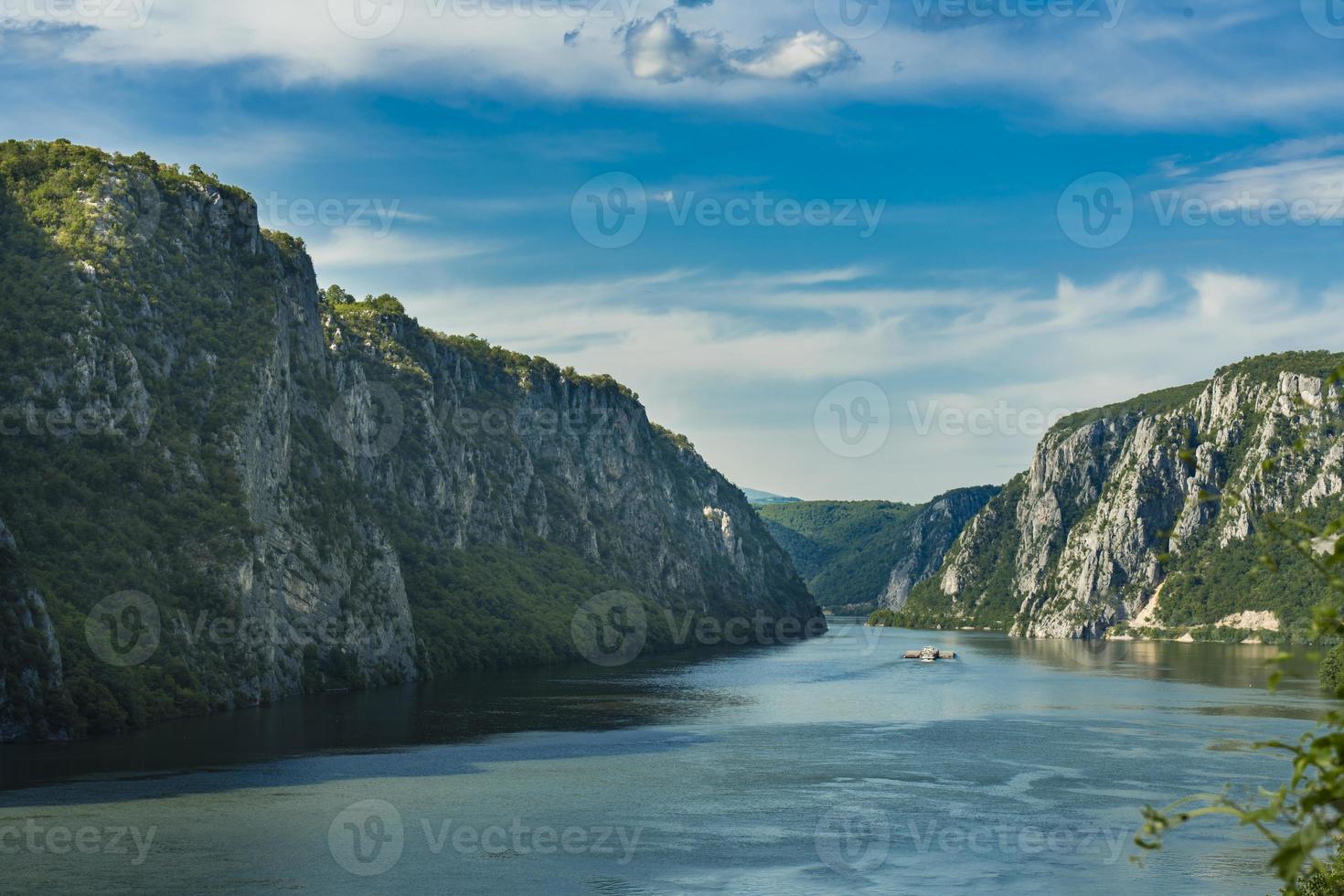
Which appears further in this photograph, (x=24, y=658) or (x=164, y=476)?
(x=164, y=476)

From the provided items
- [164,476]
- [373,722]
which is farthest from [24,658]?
[164,476]

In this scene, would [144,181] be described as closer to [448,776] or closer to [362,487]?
[362,487]

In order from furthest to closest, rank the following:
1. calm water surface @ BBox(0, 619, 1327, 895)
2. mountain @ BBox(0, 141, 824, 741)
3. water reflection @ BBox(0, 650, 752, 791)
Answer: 1. mountain @ BBox(0, 141, 824, 741)
2. water reflection @ BBox(0, 650, 752, 791)
3. calm water surface @ BBox(0, 619, 1327, 895)

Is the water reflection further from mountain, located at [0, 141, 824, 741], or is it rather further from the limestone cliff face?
mountain, located at [0, 141, 824, 741]

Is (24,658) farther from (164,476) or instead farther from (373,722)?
(164,476)

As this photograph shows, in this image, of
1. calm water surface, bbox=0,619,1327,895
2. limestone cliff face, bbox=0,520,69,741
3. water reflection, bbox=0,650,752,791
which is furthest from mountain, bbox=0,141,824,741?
calm water surface, bbox=0,619,1327,895

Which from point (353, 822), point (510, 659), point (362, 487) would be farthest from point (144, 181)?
point (353, 822)

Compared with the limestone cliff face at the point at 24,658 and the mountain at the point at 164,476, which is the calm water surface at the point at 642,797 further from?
the mountain at the point at 164,476

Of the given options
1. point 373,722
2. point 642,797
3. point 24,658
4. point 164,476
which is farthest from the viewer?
point 164,476

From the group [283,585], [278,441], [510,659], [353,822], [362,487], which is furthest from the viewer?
[510,659]
